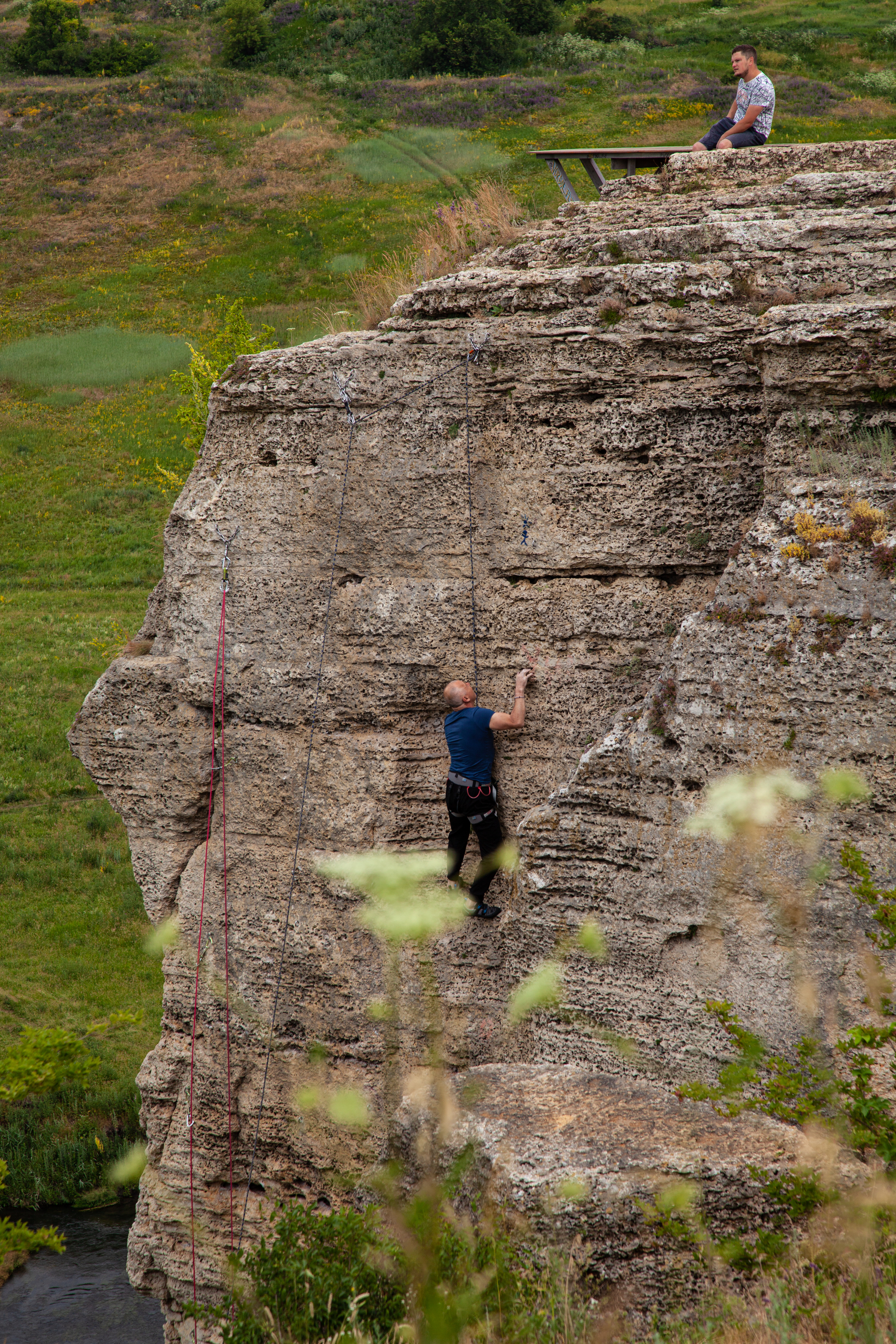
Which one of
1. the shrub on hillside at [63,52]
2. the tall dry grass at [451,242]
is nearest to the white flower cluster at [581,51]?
the shrub on hillside at [63,52]

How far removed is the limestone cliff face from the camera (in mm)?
6359

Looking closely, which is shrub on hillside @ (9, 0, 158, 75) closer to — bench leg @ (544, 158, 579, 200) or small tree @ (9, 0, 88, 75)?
small tree @ (9, 0, 88, 75)

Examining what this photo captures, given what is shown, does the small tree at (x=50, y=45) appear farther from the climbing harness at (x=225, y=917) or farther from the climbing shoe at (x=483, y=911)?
the climbing shoe at (x=483, y=911)

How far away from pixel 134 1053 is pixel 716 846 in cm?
1285

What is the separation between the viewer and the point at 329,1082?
339 inches

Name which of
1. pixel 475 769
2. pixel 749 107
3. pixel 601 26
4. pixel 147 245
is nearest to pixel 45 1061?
pixel 475 769

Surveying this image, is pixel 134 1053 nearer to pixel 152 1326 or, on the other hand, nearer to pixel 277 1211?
pixel 152 1326

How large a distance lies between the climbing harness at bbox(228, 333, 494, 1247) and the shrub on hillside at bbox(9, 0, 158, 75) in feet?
156

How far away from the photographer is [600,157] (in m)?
9.95

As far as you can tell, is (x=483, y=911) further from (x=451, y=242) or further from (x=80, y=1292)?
(x=80, y=1292)

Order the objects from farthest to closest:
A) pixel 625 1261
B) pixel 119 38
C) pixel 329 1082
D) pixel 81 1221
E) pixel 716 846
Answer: pixel 119 38
pixel 81 1221
pixel 329 1082
pixel 716 846
pixel 625 1261

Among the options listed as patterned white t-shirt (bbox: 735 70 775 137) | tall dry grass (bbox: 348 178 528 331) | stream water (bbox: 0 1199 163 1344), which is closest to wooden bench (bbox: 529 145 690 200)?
tall dry grass (bbox: 348 178 528 331)

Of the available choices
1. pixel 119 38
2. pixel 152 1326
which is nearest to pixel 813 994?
pixel 152 1326

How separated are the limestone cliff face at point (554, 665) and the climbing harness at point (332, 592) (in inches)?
1.8
